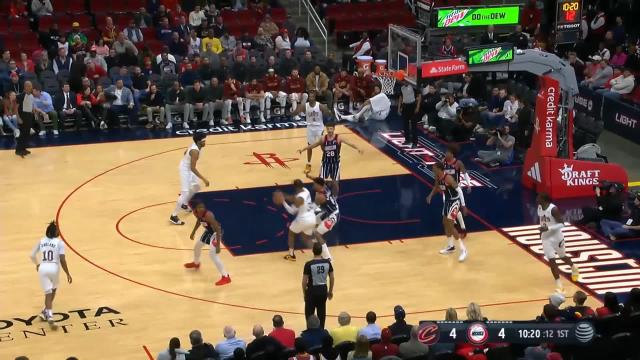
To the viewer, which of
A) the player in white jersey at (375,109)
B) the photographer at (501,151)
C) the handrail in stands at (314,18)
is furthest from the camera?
the handrail in stands at (314,18)

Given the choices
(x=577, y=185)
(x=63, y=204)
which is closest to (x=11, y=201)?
(x=63, y=204)

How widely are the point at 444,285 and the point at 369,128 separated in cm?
1131

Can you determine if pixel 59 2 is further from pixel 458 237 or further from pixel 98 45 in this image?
pixel 458 237

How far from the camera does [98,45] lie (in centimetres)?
3366

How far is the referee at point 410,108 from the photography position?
29141 millimetres

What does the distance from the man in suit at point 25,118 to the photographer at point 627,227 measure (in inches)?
551

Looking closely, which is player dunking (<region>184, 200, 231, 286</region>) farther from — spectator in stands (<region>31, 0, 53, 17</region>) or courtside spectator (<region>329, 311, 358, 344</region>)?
spectator in stands (<region>31, 0, 53, 17</region>)

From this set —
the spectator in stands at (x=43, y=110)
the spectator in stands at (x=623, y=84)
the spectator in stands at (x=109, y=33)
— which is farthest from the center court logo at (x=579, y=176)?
the spectator in stands at (x=109, y=33)

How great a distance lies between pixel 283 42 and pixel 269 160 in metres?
8.16

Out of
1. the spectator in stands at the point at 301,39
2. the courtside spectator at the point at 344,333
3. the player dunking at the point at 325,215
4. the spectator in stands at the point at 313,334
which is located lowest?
the spectator in stands at the point at 301,39

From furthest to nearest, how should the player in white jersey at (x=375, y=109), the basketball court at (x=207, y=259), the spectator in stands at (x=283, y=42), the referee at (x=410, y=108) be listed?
1. the spectator in stands at (x=283, y=42)
2. the player in white jersey at (x=375, y=109)
3. the referee at (x=410, y=108)
4. the basketball court at (x=207, y=259)

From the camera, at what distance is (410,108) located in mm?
29266

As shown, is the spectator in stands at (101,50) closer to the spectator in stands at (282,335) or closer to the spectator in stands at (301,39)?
the spectator in stands at (301,39)

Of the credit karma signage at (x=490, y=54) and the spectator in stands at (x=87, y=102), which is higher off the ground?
the credit karma signage at (x=490, y=54)
